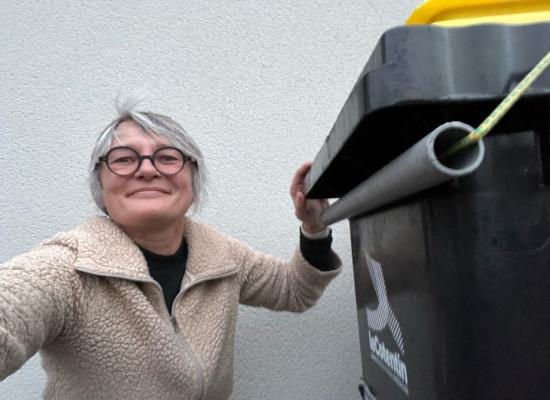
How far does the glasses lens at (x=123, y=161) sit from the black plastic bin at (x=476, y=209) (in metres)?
0.54

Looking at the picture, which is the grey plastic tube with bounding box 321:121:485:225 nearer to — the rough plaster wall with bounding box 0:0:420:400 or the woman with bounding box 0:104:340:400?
the woman with bounding box 0:104:340:400

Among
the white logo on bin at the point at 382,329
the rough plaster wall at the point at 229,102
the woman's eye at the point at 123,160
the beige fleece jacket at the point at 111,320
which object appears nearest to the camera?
the white logo on bin at the point at 382,329

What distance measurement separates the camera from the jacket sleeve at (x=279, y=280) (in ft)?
3.50

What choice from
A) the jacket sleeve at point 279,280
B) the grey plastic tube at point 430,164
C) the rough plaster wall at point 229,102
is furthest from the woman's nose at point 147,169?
the grey plastic tube at point 430,164

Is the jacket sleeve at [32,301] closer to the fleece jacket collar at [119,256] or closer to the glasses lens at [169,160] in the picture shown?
the fleece jacket collar at [119,256]

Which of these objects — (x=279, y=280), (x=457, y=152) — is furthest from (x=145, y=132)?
(x=457, y=152)

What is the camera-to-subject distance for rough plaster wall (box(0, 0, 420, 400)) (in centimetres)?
124

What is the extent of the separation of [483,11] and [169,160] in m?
0.67

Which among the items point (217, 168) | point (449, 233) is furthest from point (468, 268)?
point (217, 168)

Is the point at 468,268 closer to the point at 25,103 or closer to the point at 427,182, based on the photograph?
the point at 427,182

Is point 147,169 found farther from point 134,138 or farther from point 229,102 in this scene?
point 229,102

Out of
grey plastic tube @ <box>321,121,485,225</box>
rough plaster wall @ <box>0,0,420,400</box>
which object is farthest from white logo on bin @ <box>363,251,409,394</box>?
rough plaster wall @ <box>0,0,420,400</box>

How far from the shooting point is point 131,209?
849 mm

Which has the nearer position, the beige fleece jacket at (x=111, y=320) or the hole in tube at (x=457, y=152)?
the hole in tube at (x=457, y=152)
